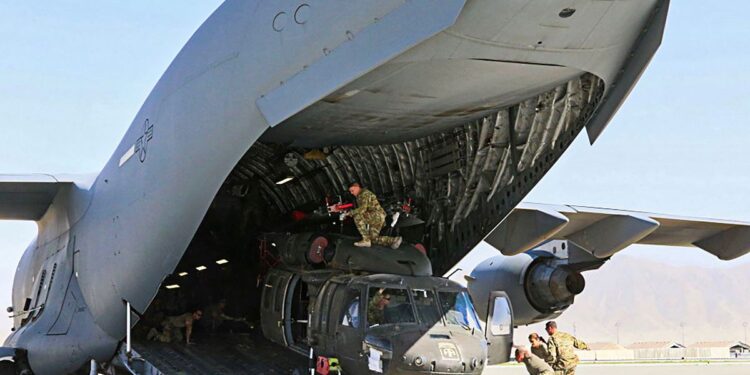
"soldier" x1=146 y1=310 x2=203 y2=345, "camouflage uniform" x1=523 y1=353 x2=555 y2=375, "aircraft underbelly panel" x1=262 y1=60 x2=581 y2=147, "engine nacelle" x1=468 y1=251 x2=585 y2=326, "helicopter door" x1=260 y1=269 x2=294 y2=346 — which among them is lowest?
"camouflage uniform" x1=523 y1=353 x2=555 y2=375

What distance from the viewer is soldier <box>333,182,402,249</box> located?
10344 millimetres

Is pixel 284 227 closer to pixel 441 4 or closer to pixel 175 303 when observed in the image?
pixel 175 303

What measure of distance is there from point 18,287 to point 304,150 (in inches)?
283

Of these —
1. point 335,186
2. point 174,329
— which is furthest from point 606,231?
point 174,329

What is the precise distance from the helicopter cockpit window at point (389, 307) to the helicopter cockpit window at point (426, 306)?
0.10m

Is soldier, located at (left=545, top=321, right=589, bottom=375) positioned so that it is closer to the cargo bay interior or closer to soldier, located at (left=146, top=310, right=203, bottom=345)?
the cargo bay interior

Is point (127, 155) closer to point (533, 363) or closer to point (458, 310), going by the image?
point (458, 310)

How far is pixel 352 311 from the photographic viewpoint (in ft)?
30.6

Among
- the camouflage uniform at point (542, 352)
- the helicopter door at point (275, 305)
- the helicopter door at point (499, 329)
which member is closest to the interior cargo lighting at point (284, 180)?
the helicopter door at point (275, 305)

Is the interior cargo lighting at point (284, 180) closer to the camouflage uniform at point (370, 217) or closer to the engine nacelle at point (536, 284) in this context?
the camouflage uniform at point (370, 217)

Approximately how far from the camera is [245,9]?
8.80 metres

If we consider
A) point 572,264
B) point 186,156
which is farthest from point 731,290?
point 186,156

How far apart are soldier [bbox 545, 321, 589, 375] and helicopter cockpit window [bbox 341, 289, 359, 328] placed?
304 cm

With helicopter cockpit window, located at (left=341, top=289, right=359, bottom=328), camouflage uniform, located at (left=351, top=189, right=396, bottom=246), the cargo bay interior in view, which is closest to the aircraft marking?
the cargo bay interior
